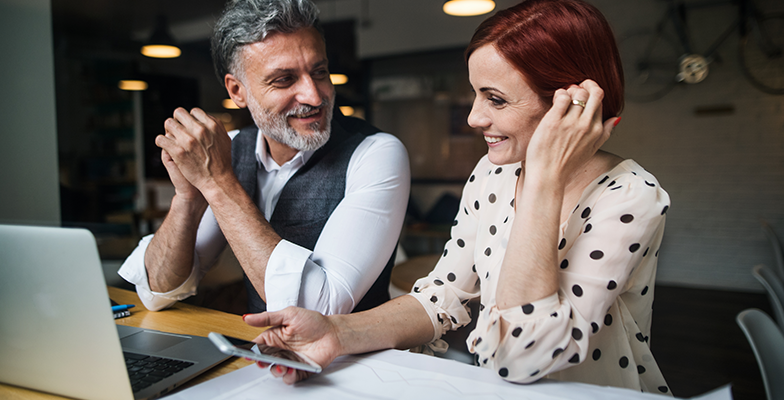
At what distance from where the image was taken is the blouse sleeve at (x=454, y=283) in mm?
1042

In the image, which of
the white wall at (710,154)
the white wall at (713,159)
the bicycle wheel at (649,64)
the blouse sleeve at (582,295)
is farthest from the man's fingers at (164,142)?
the bicycle wheel at (649,64)

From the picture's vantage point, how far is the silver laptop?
0.63 meters

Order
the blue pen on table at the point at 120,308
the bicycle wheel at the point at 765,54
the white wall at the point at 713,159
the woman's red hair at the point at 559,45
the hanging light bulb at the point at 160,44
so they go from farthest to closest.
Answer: the white wall at the point at 713,159, the bicycle wheel at the point at 765,54, the hanging light bulb at the point at 160,44, the blue pen on table at the point at 120,308, the woman's red hair at the point at 559,45

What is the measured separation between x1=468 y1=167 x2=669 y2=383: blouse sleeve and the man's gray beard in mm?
698

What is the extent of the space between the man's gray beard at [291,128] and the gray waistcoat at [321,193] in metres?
0.05

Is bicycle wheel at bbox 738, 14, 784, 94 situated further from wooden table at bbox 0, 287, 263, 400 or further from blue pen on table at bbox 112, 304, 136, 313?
blue pen on table at bbox 112, 304, 136, 313

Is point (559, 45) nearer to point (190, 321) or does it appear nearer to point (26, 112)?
point (190, 321)

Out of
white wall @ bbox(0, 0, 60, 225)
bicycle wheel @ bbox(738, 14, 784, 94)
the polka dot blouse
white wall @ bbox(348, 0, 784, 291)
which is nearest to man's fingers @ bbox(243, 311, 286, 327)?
the polka dot blouse

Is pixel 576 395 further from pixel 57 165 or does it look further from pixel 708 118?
pixel 708 118

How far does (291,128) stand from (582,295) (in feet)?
2.81

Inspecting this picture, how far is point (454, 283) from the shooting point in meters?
1.10

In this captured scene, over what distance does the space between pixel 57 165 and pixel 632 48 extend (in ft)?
15.2

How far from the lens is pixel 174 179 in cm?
118

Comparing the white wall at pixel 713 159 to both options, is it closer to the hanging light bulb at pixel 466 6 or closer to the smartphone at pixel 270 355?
the hanging light bulb at pixel 466 6
